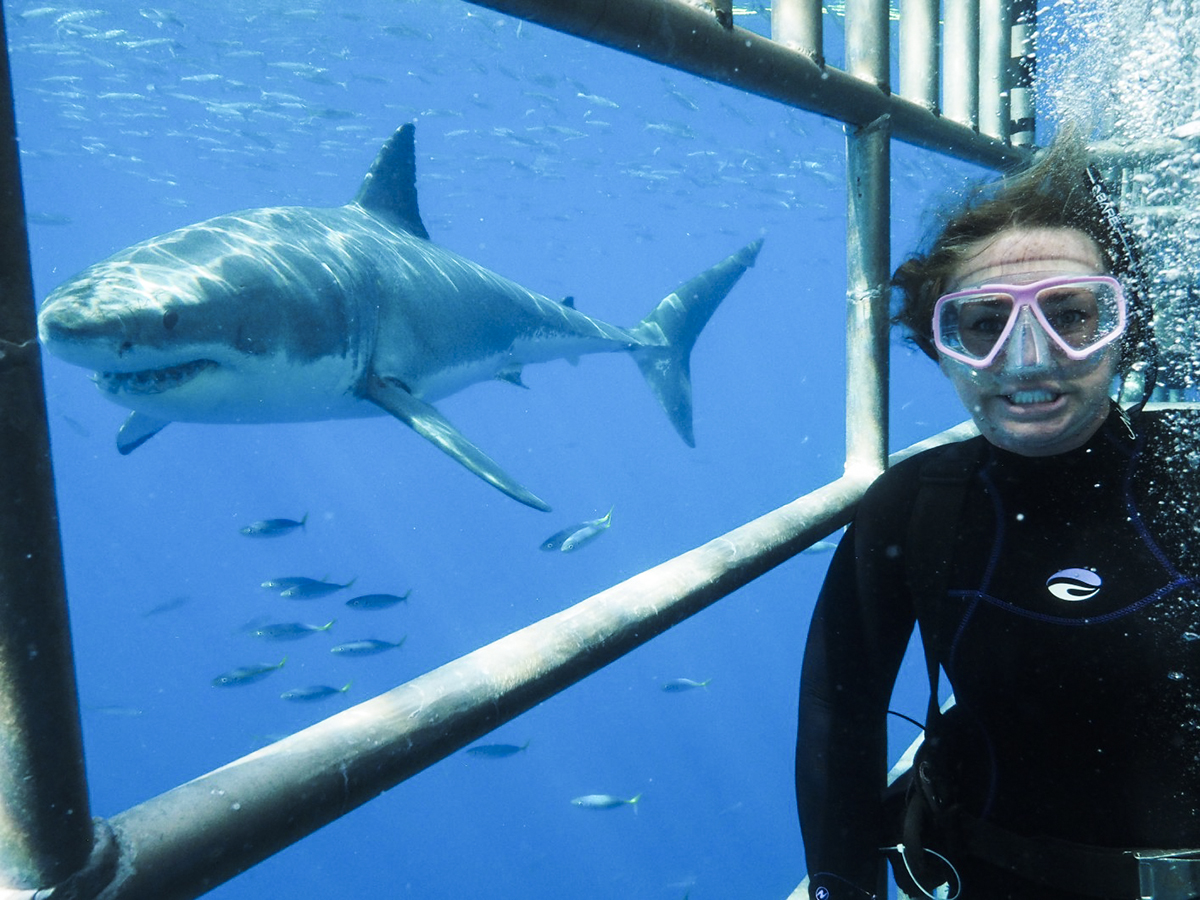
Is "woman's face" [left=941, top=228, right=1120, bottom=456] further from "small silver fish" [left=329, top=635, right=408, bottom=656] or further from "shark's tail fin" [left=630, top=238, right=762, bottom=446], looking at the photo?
"small silver fish" [left=329, top=635, right=408, bottom=656]

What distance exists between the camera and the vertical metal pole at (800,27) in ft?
7.87

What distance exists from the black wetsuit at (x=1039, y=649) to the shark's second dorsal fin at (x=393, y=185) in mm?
3948

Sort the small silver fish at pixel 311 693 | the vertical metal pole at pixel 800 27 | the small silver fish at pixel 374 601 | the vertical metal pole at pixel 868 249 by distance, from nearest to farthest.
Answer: the vertical metal pole at pixel 800 27, the vertical metal pole at pixel 868 249, the small silver fish at pixel 374 601, the small silver fish at pixel 311 693

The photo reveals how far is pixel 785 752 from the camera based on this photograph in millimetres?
51625

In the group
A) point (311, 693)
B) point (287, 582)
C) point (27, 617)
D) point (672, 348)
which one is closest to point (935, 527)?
point (27, 617)

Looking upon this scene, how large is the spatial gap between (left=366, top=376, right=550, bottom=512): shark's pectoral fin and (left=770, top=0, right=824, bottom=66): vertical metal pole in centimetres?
206

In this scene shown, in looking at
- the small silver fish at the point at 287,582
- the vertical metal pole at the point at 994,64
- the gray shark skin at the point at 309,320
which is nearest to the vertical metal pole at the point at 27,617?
the gray shark skin at the point at 309,320

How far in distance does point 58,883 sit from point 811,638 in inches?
Answer: 63.6

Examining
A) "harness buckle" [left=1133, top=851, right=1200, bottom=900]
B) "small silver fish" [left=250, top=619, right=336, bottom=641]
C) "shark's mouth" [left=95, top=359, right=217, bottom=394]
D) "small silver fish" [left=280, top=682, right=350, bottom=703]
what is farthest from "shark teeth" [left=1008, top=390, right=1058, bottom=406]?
"small silver fish" [left=280, top=682, right=350, bottom=703]

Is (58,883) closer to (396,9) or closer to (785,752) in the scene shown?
(396,9)

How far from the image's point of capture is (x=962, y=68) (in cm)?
358

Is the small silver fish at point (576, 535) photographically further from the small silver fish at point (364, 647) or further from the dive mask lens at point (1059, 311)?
the dive mask lens at point (1059, 311)

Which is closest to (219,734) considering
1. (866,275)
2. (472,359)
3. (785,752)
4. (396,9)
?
(785,752)

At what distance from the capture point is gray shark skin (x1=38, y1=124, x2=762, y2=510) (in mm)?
3244
